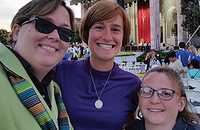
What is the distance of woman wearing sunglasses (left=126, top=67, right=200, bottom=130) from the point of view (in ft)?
4.25

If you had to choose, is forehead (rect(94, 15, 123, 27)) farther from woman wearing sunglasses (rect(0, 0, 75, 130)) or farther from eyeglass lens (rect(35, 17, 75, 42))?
eyeglass lens (rect(35, 17, 75, 42))

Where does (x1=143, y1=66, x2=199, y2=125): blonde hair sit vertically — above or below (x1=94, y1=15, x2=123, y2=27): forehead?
below

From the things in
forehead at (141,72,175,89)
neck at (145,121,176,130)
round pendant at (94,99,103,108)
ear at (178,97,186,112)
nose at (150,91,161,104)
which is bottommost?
neck at (145,121,176,130)

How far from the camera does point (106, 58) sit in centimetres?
142

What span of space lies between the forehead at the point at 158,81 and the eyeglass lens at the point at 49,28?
684mm

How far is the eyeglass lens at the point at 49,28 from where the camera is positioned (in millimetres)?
960

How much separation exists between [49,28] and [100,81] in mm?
624

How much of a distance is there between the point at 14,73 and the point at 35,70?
6.6 inches

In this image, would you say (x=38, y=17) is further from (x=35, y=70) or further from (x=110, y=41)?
(x=110, y=41)

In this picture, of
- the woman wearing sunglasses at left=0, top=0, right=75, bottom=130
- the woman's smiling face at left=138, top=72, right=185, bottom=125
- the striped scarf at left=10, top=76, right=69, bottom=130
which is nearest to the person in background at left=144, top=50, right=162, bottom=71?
the woman's smiling face at left=138, top=72, right=185, bottom=125

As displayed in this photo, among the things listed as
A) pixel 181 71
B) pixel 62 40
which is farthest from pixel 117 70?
pixel 181 71

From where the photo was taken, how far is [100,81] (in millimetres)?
1450

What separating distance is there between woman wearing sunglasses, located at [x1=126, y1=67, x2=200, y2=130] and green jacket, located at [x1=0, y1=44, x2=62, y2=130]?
807mm

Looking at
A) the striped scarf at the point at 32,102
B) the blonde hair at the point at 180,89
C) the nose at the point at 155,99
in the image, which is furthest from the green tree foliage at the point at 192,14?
the striped scarf at the point at 32,102
